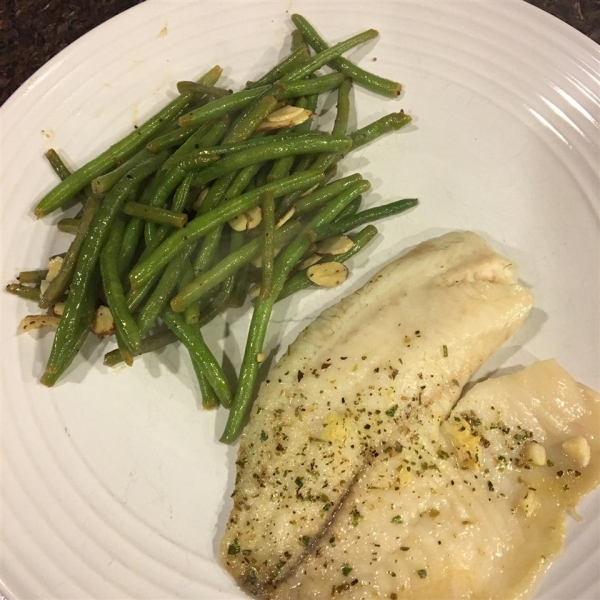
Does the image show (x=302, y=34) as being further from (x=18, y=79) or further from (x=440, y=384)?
(x=440, y=384)

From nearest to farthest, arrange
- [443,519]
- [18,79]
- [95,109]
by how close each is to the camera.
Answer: [443,519]
[95,109]
[18,79]

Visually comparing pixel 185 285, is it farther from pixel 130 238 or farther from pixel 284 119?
pixel 284 119

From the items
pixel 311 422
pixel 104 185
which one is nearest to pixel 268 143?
pixel 104 185

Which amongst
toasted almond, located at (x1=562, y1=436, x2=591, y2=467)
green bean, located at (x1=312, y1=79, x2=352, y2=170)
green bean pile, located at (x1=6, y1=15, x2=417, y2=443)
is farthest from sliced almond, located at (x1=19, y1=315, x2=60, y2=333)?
toasted almond, located at (x1=562, y1=436, x2=591, y2=467)

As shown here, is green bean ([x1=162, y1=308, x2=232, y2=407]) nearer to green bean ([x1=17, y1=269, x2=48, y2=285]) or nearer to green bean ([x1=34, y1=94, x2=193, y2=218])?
green bean ([x1=17, y1=269, x2=48, y2=285])

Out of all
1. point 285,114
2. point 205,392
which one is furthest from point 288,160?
point 205,392

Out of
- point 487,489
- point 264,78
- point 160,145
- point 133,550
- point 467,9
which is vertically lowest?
point 133,550

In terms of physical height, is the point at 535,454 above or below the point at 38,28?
below
